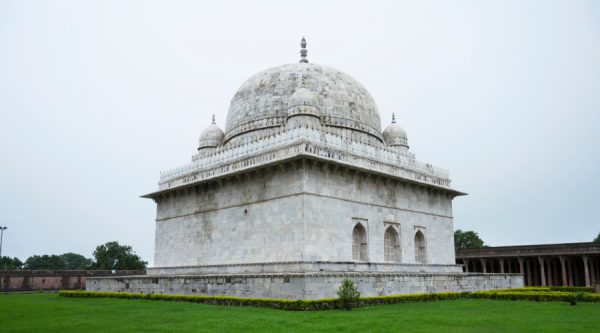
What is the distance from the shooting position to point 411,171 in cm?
2400

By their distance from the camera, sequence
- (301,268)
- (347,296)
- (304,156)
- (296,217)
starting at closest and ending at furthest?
1. (347,296)
2. (301,268)
3. (304,156)
4. (296,217)

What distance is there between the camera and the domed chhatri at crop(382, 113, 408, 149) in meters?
27.1

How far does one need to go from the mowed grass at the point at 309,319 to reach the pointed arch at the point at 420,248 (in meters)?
8.24

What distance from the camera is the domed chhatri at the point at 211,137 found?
2706 centimetres

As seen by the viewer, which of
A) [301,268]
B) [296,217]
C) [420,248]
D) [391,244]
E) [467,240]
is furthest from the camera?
[467,240]

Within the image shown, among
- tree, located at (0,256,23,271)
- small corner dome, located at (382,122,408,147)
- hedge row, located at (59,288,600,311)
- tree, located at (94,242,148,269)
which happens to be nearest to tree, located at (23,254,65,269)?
tree, located at (0,256,23,271)

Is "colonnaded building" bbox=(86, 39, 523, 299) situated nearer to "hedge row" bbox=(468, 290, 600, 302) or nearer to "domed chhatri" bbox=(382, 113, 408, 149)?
"domed chhatri" bbox=(382, 113, 408, 149)

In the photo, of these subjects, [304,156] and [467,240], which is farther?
[467,240]

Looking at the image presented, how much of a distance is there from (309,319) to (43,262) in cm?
7031

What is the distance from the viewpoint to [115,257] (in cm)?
5241

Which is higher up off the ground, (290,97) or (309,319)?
(290,97)

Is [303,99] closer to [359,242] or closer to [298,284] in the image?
[359,242]

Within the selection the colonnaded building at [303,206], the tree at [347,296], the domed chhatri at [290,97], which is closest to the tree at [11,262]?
the colonnaded building at [303,206]

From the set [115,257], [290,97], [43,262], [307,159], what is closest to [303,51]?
[290,97]
